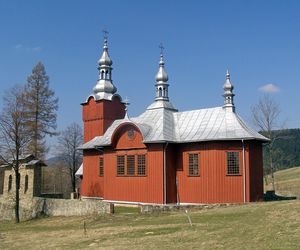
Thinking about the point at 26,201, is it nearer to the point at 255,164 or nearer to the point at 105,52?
the point at 105,52

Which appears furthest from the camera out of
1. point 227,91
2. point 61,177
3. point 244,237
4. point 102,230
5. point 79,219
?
point 61,177

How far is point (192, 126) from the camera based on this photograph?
29.5 metres

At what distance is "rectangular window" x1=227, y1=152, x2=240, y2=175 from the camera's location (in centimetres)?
2678

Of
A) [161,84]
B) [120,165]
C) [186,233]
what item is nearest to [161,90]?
[161,84]

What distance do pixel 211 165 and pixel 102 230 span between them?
32.3 ft

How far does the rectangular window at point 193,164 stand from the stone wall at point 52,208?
19.6ft

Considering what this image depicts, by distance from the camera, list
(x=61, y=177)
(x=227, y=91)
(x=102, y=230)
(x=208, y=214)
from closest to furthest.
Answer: (x=102, y=230)
(x=208, y=214)
(x=227, y=91)
(x=61, y=177)

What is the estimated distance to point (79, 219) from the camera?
86.4 feet

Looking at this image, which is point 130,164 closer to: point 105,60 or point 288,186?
point 105,60

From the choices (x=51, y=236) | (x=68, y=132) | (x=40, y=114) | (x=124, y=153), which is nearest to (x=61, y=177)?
(x=68, y=132)

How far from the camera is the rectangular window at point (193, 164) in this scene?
27984 millimetres

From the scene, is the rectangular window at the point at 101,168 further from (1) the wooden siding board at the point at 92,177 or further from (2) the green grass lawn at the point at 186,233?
(2) the green grass lawn at the point at 186,233

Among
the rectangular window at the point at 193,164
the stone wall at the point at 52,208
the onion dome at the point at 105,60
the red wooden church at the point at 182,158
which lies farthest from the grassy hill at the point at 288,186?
the onion dome at the point at 105,60

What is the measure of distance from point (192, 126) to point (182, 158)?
2.39 meters
